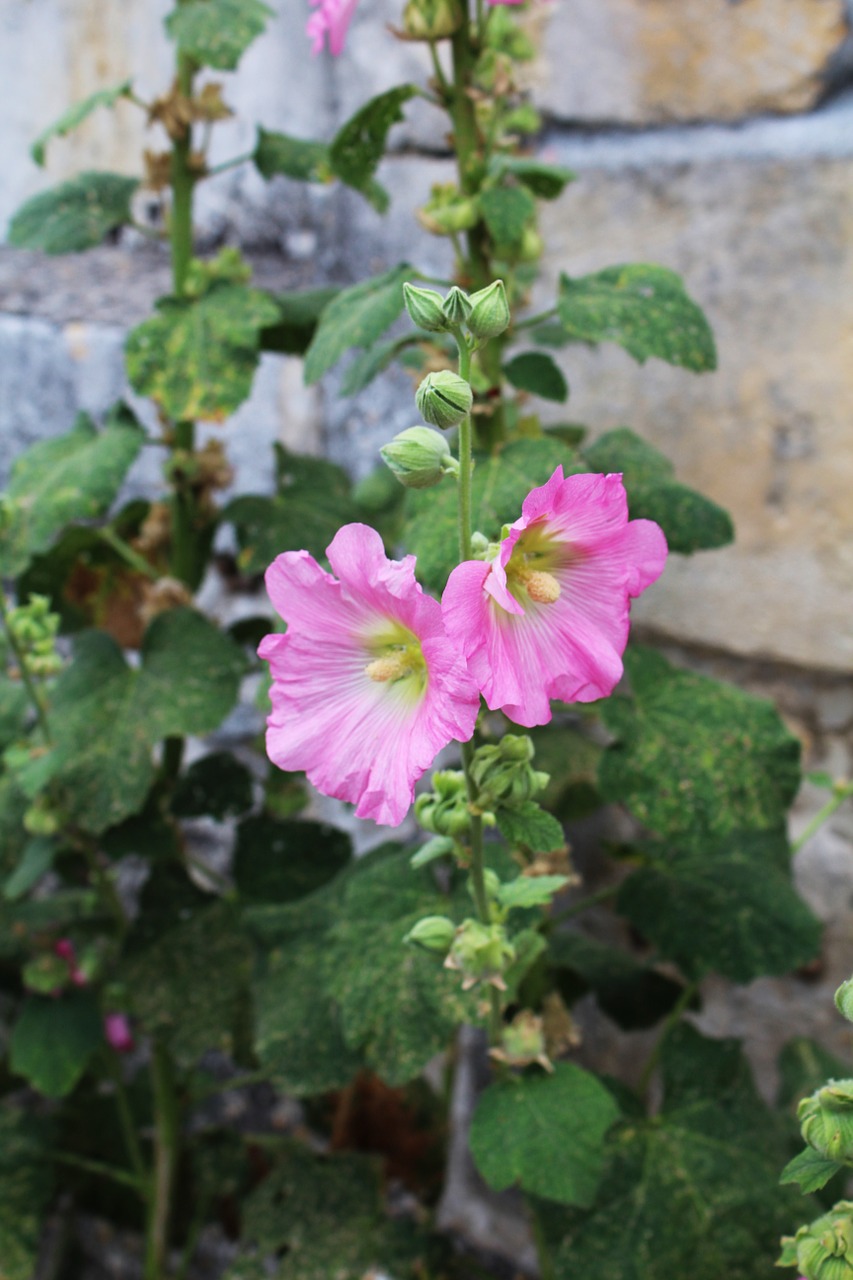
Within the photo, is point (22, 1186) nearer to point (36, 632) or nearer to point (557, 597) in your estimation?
point (36, 632)

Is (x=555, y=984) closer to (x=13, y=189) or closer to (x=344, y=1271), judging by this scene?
(x=344, y=1271)

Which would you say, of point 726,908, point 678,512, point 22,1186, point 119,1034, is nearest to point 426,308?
point 678,512

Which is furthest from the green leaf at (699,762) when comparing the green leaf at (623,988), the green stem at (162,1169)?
the green stem at (162,1169)

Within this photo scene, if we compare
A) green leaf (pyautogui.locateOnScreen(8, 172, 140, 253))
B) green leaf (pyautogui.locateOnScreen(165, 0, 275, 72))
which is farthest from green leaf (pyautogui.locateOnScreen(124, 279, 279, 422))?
green leaf (pyautogui.locateOnScreen(8, 172, 140, 253))

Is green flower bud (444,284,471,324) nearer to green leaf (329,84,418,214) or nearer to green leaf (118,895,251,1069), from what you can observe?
green leaf (329,84,418,214)

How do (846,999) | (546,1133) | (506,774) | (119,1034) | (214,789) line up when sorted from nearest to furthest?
(846,999) < (506,774) < (546,1133) < (214,789) < (119,1034)

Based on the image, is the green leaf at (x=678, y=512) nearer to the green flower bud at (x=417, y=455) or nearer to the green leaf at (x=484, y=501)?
the green leaf at (x=484, y=501)
